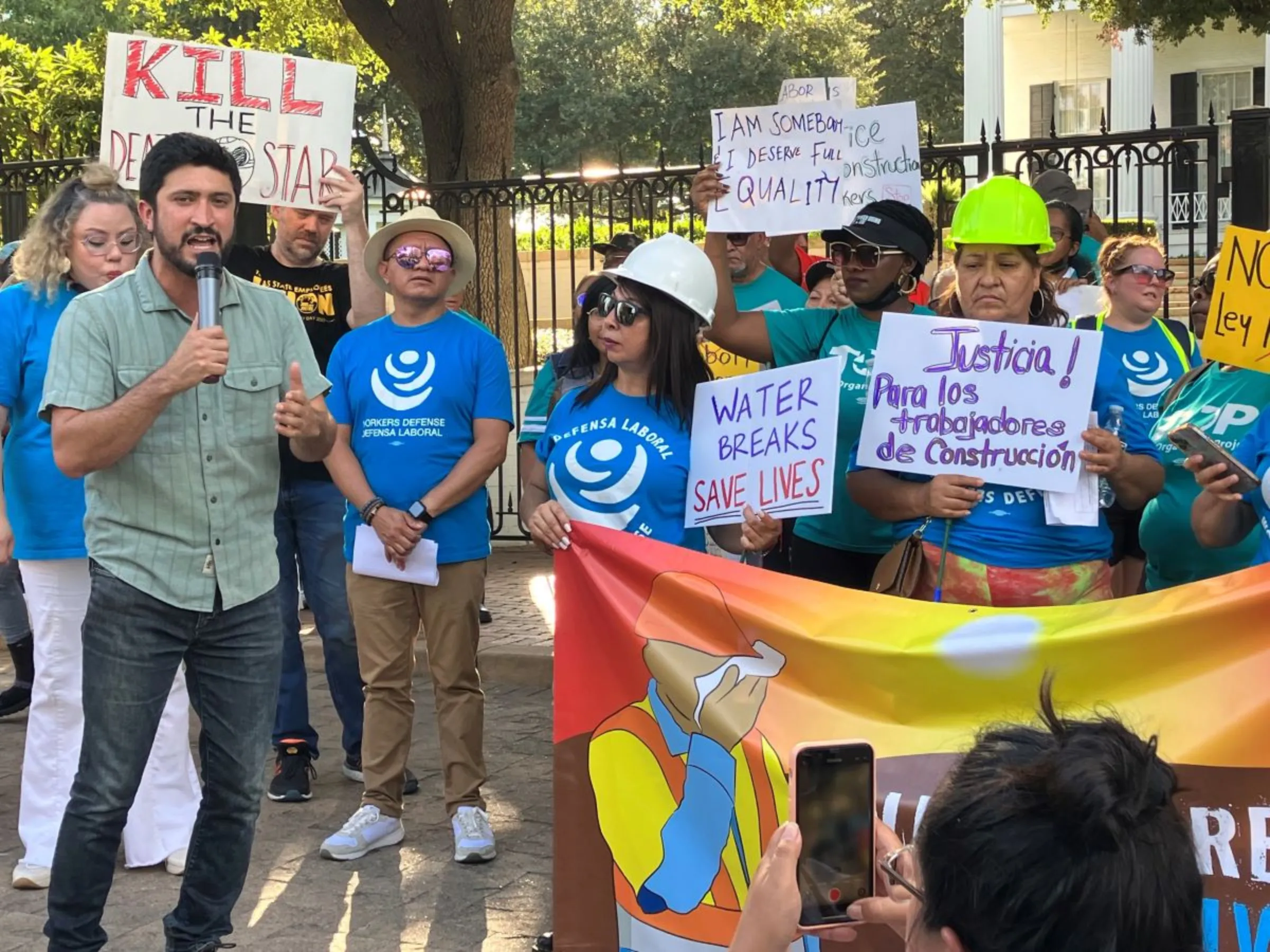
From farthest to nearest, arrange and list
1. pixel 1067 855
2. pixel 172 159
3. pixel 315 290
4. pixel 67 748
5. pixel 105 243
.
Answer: pixel 315 290
pixel 67 748
pixel 105 243
pixel 172 159
pixel 1067 855

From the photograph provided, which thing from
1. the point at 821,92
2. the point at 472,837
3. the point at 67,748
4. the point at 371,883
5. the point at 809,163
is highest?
the point at 821,92

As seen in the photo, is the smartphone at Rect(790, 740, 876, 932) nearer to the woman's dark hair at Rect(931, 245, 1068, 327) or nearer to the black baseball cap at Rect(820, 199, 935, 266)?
the woman's dark hair at Rect(931, 245, 1068, 327)

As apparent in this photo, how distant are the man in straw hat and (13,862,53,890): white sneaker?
0.92 metres

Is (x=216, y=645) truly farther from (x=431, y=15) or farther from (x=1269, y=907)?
(x=431, y=15)

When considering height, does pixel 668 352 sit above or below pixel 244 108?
below

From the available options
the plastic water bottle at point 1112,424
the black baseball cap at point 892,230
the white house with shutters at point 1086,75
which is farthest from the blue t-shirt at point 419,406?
the white house with shutters at point 1086,75

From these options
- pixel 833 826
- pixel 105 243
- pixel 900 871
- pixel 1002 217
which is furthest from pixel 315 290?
pixel 900 871

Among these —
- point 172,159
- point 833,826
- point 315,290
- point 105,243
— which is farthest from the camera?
point 315,290

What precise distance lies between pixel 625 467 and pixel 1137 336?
8.32ft

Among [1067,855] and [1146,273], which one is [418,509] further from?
[1067,855]

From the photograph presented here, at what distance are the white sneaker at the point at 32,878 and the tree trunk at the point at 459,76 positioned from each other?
8359 mm

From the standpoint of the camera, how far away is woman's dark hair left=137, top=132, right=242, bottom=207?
390 centimetres

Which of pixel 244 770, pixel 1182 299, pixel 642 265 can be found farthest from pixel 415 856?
pixel 1182 299

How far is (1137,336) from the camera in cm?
602
